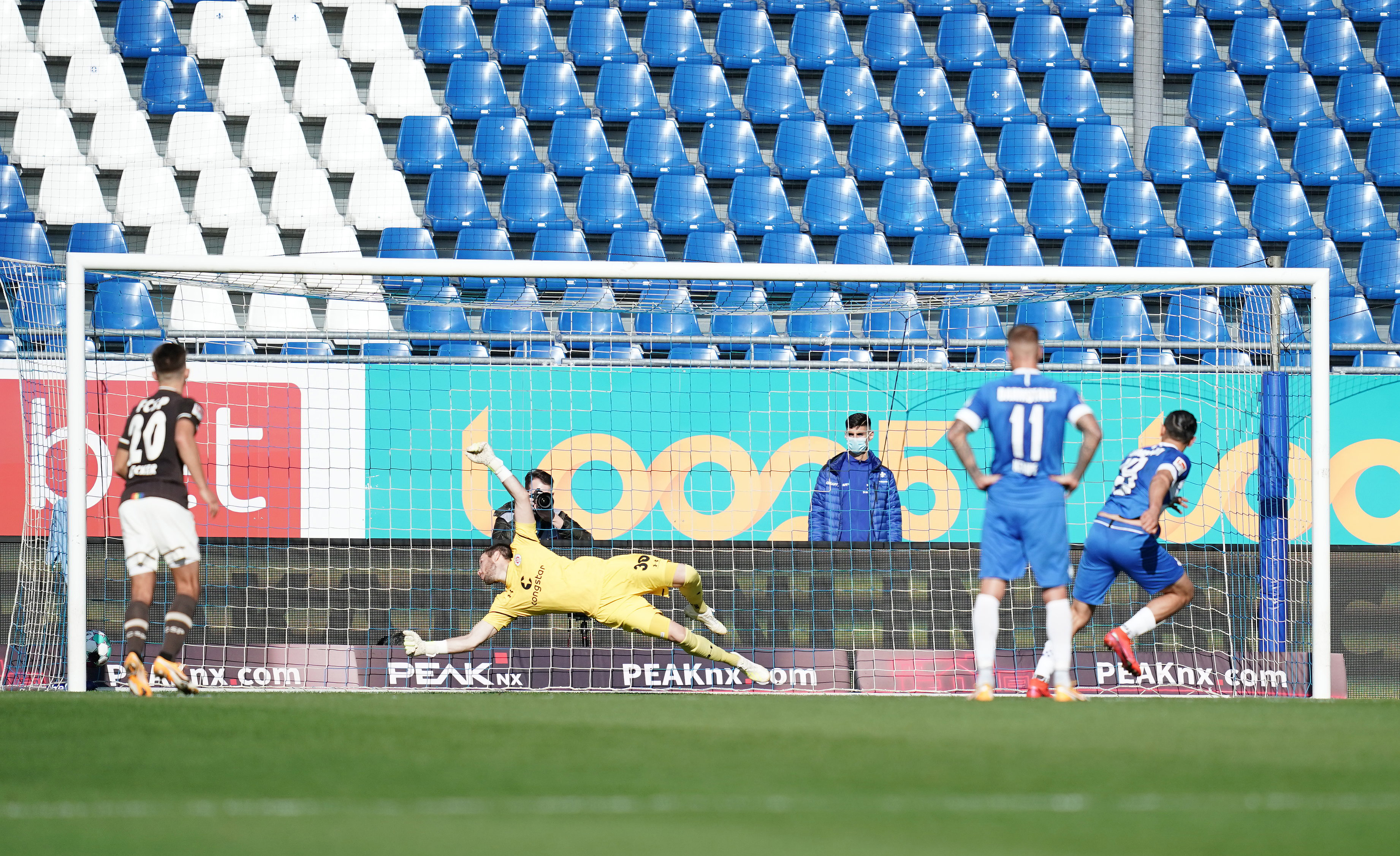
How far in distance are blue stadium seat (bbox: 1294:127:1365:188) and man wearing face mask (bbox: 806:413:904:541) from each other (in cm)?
769

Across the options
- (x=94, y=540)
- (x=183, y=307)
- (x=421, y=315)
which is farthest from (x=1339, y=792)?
(x=183, y=307)

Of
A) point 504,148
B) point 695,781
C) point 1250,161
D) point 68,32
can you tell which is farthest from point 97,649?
point 1250,161

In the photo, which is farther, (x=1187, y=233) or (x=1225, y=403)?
(x=1187, y=233)

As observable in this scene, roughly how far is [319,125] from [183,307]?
113 inches

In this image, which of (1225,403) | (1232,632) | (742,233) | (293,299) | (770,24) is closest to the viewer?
(1232,632)

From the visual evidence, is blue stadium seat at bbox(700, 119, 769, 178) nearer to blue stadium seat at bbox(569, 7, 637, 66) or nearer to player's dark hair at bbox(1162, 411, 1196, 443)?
blue stadium seat at bbox(569, 7, 637, 66)

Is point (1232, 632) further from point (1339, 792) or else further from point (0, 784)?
point (0, 784)

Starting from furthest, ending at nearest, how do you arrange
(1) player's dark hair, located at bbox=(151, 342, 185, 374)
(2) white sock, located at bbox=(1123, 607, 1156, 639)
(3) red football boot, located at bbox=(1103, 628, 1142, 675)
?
1. (2) white sock, located at bbox=(1123, 607, 1156, 639)
2. (3) red football boot, located at bbox=(1103, 628, 1142, 675)
3. (1) player's dark hair, located at bbox=(151, 342, 185, 374)

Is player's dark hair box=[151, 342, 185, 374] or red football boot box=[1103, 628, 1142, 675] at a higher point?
player's dark hair box=[151, 342, 185, 374]

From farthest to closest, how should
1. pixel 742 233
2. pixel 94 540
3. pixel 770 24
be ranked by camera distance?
pixel 770 24
pixel 742 233
pixel 94 540

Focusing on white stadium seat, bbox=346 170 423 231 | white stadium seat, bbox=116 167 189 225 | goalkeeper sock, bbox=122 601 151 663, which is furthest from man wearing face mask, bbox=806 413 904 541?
white stadium seat, bbox=116 167 189 225

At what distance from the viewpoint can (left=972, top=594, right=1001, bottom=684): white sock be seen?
6660 millimetres

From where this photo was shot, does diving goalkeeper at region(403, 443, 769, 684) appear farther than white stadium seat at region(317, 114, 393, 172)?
No

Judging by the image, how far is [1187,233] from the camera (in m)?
14.7
